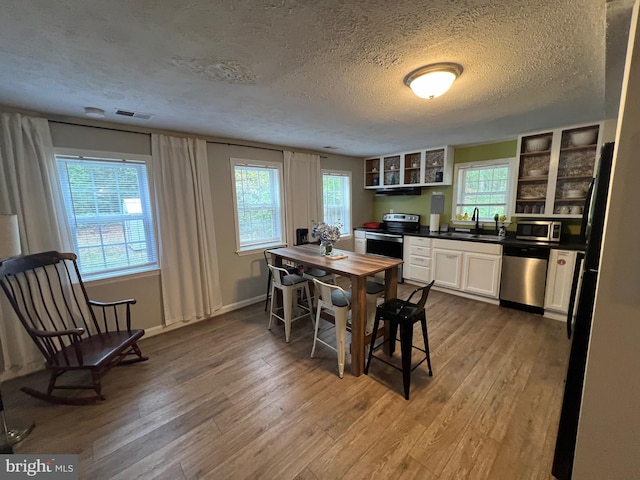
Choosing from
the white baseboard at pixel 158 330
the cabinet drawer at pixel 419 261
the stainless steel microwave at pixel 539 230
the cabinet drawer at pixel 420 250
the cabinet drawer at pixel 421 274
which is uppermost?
the stainless steel microwave at pixel 539 230

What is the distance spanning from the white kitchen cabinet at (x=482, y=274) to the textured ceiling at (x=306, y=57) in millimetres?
1834

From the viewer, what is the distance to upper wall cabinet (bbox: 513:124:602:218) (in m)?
3.04

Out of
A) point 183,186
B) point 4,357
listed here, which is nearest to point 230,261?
point 183,186

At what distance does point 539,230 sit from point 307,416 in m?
3.61

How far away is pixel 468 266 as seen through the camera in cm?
377

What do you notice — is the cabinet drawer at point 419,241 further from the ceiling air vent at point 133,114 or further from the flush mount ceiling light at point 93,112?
the flush mount ceiling light at point 93,112

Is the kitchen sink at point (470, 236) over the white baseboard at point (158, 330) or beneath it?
over

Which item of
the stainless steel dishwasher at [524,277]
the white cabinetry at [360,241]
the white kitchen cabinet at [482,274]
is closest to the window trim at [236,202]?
the white cabinetry at [360,241]

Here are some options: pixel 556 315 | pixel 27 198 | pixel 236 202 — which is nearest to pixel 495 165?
pixel 556 315

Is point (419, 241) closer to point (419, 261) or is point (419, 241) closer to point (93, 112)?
point (419, 261)

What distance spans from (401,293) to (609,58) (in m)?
3.33

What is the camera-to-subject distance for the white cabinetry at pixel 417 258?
4.23 metres

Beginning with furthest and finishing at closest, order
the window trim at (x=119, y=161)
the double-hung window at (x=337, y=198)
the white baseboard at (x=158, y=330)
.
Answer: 1. the double-hung window at (x=337, y=198)
2. the window trim at (x=119, y=161)
3. the white baseboard at (x=158, y=330)

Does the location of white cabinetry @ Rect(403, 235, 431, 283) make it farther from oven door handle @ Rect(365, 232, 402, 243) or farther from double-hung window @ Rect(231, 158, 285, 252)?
double-hung window @ Rect(231, 158, 285, 252)
